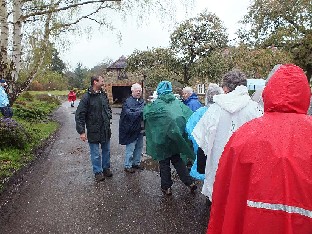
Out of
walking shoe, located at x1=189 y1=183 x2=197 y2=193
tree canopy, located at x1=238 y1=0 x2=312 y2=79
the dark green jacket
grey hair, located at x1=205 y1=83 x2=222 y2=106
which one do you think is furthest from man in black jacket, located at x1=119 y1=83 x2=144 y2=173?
tree canopy, located at x1=238 y1=0 x2=312 y2=79

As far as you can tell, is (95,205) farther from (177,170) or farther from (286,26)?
(286,26)

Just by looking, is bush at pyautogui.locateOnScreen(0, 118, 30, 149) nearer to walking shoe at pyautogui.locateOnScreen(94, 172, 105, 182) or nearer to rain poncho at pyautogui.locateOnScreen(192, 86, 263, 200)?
walking shoe at pyautogui.locateOnScreen(94, 172, 105, 182)

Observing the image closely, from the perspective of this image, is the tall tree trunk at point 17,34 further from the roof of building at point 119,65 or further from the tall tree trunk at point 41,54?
the roof of building at point 119,65

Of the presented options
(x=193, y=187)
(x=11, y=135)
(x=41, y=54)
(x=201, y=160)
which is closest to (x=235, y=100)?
(x=201, y=160)

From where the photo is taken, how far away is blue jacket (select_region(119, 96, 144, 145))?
25.4ft

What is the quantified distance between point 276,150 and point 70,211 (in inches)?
160

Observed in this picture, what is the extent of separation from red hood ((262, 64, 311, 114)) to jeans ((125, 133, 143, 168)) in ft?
19.1

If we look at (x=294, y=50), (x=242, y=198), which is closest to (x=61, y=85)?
(x=294, y=50)

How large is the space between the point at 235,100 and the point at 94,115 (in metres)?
3.39

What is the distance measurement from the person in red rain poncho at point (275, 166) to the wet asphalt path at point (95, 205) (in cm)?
259

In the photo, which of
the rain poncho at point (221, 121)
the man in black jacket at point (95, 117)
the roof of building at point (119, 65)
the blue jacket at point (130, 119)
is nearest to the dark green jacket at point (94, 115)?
the man in black jacket at point (95, 117)

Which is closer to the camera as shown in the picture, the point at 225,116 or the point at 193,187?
the point at 225,116

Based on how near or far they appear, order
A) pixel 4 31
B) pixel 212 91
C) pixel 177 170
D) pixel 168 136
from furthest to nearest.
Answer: pixel 4 31 < pixel 177 170 < pixel 168 136 < pixel 212 91

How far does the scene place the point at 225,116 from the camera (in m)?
4.66
